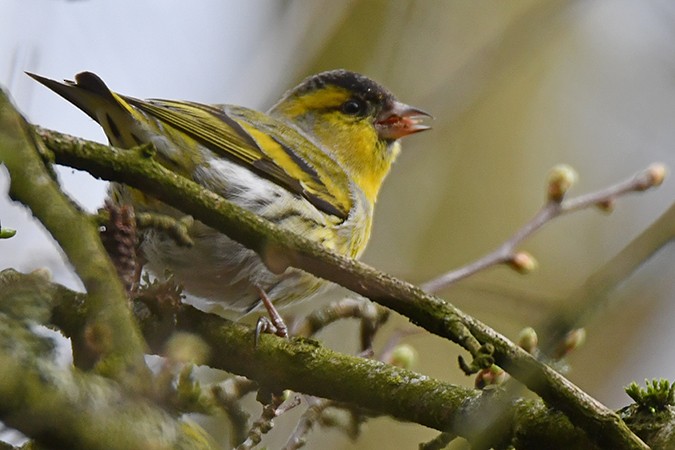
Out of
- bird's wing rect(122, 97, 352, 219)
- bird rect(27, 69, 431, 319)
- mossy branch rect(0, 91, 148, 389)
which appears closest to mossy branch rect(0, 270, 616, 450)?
mossy branch rect(0, 91, 148, 389)

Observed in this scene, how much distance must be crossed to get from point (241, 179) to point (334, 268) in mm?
1470

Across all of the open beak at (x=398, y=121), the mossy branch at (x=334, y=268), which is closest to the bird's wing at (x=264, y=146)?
the open beak at (x=398, y=121)

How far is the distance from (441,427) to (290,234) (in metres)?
0.62

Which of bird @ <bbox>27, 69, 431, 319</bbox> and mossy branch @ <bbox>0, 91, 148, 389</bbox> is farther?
bird @ <bbox>27, 69, 431, 319</bbox>

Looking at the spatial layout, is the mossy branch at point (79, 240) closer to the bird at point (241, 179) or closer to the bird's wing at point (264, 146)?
the bird at point (241, 179)

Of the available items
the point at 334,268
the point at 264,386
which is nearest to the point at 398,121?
the point at 264,386

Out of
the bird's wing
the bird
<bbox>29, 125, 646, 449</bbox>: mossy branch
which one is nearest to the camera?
<bbox>29, 125, 646, 449</bbox>: mossy branch

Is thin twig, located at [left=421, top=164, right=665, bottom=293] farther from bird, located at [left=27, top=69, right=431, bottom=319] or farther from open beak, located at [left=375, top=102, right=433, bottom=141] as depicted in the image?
open beak, located at [left=375, top=102, right=433, bottom=141]

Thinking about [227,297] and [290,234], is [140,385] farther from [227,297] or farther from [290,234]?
[227,297]

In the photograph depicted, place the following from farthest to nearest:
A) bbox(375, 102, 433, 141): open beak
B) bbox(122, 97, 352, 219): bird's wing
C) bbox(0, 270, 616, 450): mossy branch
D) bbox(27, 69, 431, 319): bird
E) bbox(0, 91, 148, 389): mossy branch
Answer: bbox(375, 102, 433, 141): open beak, bbox(122, 97, 352, 219): bird's wing, bbox(27, 69, 431, 319): bird, bbox(0, 91, 148, 389): mossy branch, bbox(0, 270, 616, 450): mossy branch

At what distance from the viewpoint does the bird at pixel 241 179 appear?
326cm

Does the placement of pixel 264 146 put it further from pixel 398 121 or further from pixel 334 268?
pixel 334 268

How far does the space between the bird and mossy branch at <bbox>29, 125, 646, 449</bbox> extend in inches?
18.7

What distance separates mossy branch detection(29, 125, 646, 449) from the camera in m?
2.05
